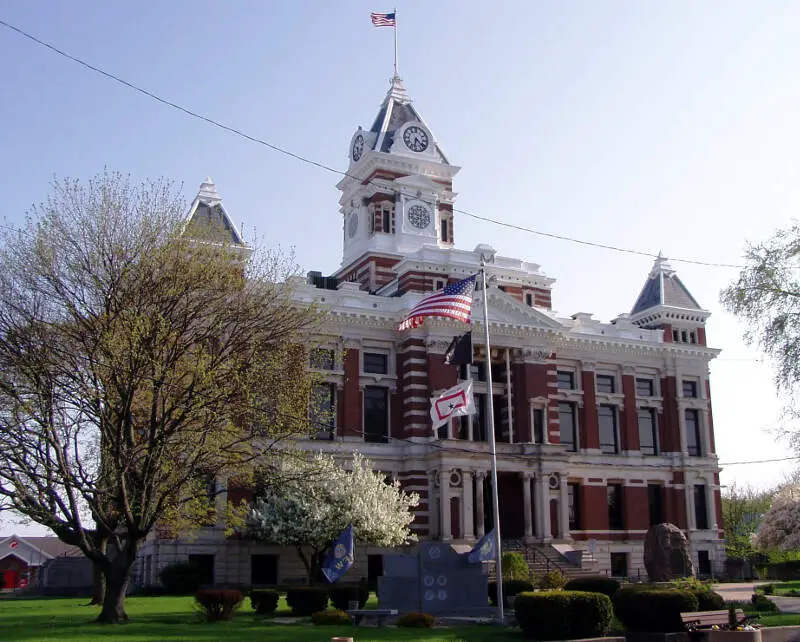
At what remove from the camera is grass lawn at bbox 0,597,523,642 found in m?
24.2

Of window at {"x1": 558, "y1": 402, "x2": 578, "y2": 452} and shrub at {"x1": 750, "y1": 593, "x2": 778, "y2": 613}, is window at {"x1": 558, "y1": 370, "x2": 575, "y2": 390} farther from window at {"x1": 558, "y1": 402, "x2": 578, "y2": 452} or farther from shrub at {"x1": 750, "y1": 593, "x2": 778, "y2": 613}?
shrub at {"x1": 750, "y1": 593, "x2": 778, "y2": 613}

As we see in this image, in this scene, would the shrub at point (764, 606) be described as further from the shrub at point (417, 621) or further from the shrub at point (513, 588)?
the shrub at point (417, 621)

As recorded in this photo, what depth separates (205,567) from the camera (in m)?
49.8

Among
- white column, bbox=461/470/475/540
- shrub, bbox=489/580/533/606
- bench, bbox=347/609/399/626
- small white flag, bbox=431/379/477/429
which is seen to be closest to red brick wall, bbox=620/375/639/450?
white column, bbox=461/470/475/540

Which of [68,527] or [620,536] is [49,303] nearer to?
[68,527]

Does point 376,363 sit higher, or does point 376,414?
point 376,363

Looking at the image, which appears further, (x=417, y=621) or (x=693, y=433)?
(x=693, y=433)

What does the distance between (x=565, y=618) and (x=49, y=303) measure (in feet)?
60.7

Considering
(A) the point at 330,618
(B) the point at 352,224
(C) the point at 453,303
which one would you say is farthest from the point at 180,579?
(B) the point at 352,224

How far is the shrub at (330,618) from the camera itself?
28.6m

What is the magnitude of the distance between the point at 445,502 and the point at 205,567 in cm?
1345

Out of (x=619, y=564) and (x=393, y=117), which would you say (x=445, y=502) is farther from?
(x=393, y=117)

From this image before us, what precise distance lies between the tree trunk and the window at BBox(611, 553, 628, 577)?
3823cm

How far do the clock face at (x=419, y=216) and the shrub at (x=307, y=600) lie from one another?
120 feet
